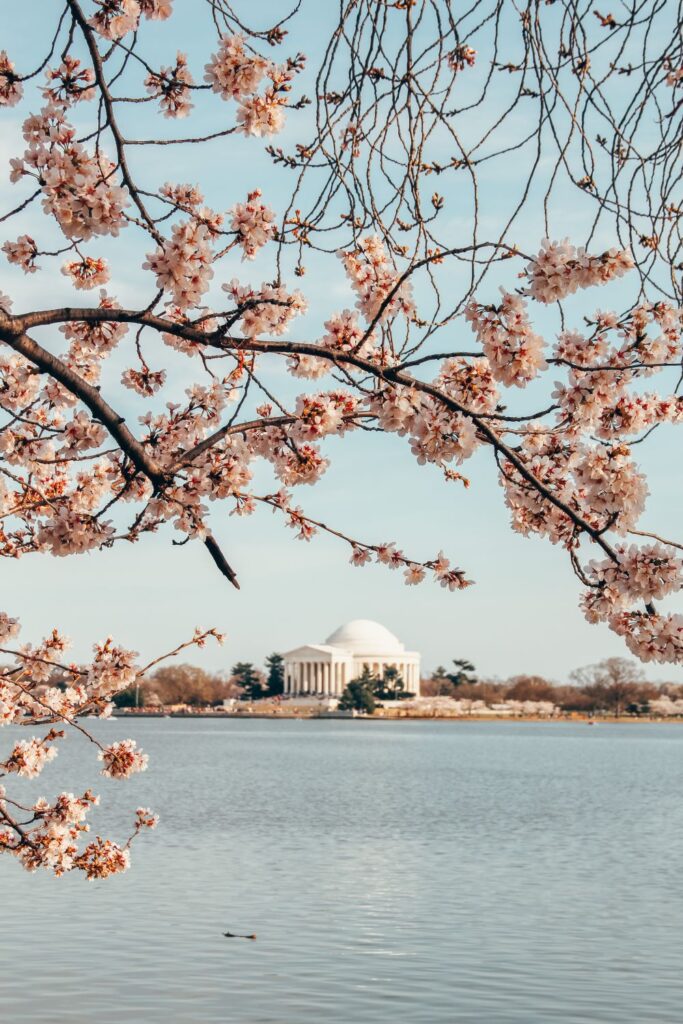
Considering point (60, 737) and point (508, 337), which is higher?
point (508, 337)

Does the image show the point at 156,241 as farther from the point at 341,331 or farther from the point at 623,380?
the point at 623,380

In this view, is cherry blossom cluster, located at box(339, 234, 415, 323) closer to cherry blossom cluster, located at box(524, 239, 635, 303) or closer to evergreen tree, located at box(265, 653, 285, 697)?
cherry blossom cluster, located at box(524, 239, 635, 303)

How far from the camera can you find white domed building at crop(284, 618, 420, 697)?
162875 millimetres

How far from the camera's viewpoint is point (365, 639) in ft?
548

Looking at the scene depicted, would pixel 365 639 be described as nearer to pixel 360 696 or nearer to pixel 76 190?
pixel 360 696

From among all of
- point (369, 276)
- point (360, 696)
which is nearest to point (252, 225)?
point (369, 276)

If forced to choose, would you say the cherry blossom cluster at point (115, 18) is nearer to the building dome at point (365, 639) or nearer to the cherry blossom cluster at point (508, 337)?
the cherry blossom cluster at point (508, 337)

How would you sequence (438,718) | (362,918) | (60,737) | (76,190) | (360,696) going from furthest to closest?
(438,718), (360,696), (362,918), (60,737), (76,190)

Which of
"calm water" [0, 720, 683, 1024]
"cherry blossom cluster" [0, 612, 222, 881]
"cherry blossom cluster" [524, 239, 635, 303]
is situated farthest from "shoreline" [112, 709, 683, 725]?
"cherry blossom cluster" [524, 239, 635, 303]

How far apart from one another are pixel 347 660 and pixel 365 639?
440 cm

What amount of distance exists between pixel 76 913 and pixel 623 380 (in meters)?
15.7

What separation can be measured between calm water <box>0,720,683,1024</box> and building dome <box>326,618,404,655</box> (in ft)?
398

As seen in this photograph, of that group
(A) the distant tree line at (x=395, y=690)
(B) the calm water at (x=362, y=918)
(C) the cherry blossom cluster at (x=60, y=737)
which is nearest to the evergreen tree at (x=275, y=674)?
(A) the distant tree line at (x=395, y=690)

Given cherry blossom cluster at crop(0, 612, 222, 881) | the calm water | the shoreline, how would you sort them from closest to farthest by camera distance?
cherry blossom cluster at crop(0, 612, 222, 881) < the calm water < the shoreline
